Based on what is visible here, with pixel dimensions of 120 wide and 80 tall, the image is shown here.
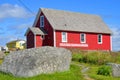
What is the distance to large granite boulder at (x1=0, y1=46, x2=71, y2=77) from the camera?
1669cm

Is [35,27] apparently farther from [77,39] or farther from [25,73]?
[25,73]

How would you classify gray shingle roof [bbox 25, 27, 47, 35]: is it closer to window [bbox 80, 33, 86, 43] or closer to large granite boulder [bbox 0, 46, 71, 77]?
window [bbox 80, 33, 86, 43]

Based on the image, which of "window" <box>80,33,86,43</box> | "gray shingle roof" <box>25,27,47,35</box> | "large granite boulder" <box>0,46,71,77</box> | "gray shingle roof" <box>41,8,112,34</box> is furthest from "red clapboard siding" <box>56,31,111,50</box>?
"large granite boulder" <box>0,46,71,77</box>

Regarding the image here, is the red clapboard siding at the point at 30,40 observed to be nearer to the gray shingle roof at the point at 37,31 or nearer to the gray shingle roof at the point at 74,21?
the gray shingle roof at the point at 37,31

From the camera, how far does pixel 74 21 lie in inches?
2131

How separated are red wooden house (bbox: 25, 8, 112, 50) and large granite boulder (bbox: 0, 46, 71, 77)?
3185 centimetres

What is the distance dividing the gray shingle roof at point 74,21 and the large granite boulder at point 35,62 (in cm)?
3204

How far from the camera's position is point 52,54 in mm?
17219

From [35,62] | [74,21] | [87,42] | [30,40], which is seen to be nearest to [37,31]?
[30,40]

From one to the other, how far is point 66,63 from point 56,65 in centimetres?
92

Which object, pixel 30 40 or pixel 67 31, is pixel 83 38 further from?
pixel 30 40

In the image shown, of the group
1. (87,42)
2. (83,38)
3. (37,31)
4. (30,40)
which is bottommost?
(87,42)

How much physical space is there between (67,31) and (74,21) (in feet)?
10.3

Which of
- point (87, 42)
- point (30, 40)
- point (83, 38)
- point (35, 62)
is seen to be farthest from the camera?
point (87, 42)
